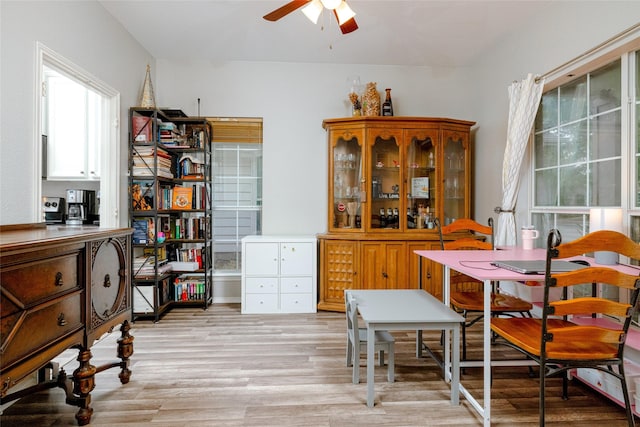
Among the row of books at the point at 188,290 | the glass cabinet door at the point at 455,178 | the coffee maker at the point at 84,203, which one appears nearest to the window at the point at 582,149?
the glass cabinet door at the point at 455,178

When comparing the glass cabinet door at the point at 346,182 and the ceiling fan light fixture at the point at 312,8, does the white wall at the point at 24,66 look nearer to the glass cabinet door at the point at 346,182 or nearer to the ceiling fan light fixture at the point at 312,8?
the ceiling fan light fixture at the point at 312,8

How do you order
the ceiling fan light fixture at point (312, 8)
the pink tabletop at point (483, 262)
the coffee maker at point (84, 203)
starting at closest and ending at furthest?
the pink tabletop at point (483, 262), the ceiling fan light fixture at point (312, 8), the coffee maker at point (84, 203)

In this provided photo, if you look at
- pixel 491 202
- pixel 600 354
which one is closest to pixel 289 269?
pixel 491 202

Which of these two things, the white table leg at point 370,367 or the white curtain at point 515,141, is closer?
the white table leg at point 370,367

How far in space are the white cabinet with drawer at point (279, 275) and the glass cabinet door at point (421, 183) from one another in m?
1.15

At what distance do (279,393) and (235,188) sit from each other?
8.48 ft

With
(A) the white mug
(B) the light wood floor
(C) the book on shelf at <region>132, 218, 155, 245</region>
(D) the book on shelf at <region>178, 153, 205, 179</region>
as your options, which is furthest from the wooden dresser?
(A) the white mug

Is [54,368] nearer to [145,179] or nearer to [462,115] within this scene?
[145,179]

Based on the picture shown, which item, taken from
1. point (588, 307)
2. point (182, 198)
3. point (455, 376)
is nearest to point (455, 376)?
point (455, 376)

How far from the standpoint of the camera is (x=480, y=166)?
12.4 feet

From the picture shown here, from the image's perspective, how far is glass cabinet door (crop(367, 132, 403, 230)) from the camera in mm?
3594

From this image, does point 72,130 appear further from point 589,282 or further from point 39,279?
point 589,282

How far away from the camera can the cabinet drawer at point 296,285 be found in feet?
11.5

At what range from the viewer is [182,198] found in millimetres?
3584
